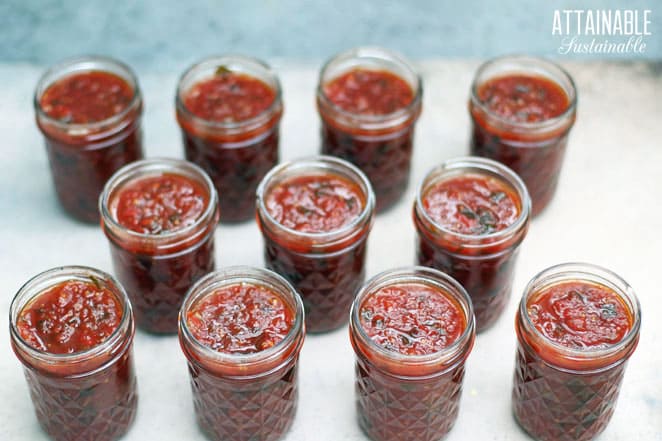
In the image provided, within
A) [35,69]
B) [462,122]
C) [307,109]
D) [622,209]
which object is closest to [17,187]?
[35,69]

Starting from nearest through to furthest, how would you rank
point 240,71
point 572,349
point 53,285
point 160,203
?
point 572,349, point 53,285, point 160,203, point 240,71

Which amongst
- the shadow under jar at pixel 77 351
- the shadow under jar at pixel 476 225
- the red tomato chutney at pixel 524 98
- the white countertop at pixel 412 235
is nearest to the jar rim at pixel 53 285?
the shadow under jar at pixel 77 351

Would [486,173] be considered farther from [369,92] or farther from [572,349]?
[572,349]

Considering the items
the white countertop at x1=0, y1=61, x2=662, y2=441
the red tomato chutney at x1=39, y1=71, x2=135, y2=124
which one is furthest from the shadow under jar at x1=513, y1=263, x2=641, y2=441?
the red tomato chutney at x1=39, y1=71, x2=135, y2=124

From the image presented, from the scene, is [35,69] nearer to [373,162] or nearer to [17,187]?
[17,187]

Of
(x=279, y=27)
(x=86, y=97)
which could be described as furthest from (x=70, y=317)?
(x=279, y=27)

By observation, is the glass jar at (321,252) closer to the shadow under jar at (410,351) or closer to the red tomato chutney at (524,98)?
the shadow under jar at (410,351)
